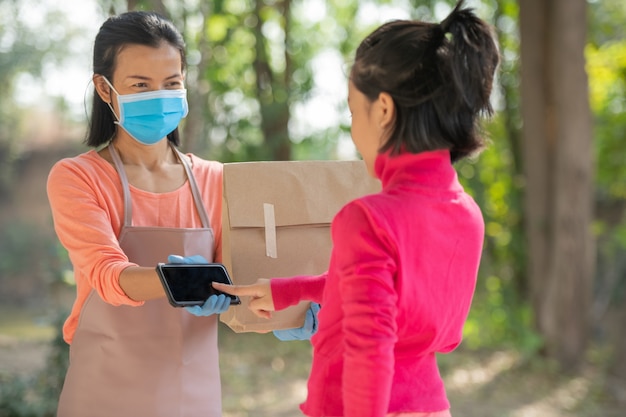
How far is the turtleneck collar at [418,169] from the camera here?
4.63 feet

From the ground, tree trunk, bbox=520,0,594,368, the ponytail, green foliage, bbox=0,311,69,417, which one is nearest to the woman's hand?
the ponytail

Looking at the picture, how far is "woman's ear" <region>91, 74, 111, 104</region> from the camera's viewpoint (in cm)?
210

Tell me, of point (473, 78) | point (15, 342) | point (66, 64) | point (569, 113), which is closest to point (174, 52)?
point (473, 78)

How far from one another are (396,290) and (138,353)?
0.85 m

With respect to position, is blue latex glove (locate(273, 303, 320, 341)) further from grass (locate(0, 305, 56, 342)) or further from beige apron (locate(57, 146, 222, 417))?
grass (locate(0, 305, 56, 342))

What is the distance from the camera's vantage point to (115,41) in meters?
2.04

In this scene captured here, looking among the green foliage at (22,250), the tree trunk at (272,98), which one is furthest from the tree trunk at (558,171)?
the green foliage at (22,250)

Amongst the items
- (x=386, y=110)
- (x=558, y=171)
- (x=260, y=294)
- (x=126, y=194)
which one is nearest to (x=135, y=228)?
(x=126, y=194)

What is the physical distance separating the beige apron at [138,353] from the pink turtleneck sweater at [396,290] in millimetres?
641

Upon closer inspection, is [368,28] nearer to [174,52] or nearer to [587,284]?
[587,284]

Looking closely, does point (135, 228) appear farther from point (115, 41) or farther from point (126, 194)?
point (115, 41)

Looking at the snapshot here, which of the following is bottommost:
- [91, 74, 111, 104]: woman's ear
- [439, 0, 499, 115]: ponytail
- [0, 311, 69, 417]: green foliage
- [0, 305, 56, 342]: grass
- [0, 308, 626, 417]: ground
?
[0, 305, 56, 342]: grass

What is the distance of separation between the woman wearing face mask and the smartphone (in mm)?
71

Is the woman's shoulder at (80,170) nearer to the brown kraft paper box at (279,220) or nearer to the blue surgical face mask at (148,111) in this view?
the blue surgical face mask at (148,111)
